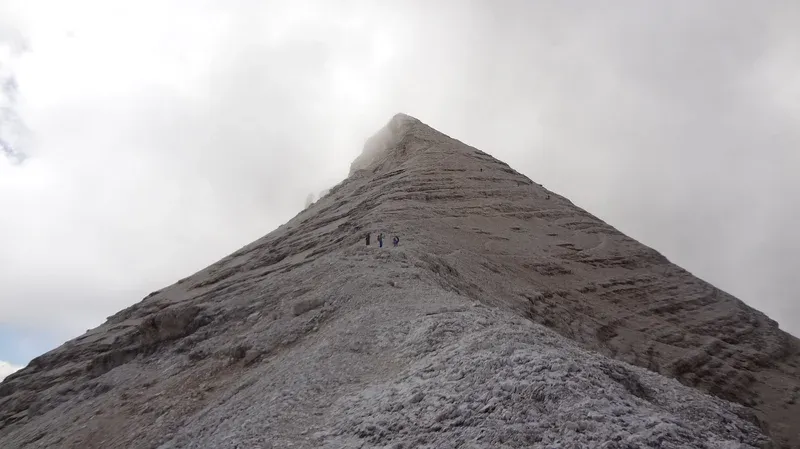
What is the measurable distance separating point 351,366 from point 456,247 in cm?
1362

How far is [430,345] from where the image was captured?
42.8 ft

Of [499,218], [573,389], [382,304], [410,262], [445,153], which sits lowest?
[573,389]

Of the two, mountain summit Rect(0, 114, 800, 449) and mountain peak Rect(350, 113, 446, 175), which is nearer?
mountain summit Rect(0, 114, 800, 449)

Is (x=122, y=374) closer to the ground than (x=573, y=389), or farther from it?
A: farther from it

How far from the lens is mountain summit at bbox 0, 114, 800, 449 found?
384 inches

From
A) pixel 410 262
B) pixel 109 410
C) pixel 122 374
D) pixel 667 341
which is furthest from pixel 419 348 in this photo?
pixel 667 341

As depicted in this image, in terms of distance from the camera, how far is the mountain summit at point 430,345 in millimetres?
9742

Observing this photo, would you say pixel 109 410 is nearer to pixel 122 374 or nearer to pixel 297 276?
pixel 122 374

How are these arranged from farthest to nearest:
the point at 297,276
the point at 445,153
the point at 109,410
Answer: the point at 445,153, the point at 297,276, the point at 109,410

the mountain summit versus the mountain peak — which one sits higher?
the mountain peak

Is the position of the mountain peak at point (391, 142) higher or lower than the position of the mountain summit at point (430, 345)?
higher

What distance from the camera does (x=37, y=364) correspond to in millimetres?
28547

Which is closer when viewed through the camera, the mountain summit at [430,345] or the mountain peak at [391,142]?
the mountain summit at [430,345]

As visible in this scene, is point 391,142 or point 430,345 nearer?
point 430,345
